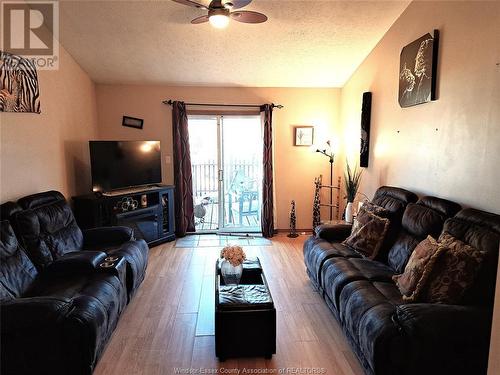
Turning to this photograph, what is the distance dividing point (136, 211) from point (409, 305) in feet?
11.8

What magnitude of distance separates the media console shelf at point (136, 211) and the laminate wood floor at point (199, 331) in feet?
2.64

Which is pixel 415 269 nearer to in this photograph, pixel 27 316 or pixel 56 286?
pixel 27 316

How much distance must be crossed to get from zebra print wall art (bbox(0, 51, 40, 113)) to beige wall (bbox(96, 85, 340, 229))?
5.80ft

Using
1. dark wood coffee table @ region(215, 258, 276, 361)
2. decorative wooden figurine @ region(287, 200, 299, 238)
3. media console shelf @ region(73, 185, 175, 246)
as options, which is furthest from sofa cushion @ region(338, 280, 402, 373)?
media console shelf @ region(73, 185, 175, 246)

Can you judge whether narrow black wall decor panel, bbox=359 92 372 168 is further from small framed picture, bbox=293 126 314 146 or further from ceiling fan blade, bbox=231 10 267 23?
ceiling fan blade, bbox=231 10 267 23

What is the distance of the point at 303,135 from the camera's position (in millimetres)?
5227

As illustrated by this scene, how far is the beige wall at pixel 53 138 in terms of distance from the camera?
9.23 ft

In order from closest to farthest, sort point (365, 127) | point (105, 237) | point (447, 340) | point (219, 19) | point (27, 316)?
point (447, 340) → point (27, 316) → point (219, 19) → point (105, 237) → point (365, 127)

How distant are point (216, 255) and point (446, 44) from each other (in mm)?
3367

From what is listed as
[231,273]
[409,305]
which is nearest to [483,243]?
[409,305]

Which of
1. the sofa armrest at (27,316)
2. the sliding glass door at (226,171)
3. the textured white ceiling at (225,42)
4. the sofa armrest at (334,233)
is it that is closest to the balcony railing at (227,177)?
the sliding glass door at (226,171)

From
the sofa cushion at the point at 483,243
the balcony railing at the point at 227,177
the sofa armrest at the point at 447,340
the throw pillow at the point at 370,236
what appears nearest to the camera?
the sofa armrest at the point at 447,340

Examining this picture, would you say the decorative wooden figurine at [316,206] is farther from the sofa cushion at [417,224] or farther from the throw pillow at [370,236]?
the sofa cushion at [417,224]

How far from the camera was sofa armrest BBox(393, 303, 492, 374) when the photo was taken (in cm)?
167
